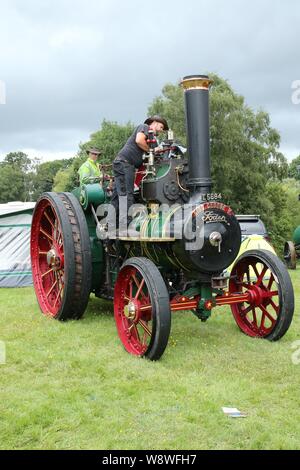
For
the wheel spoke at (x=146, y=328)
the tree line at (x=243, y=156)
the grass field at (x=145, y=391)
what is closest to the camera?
the grass field at (x=145, y=391)

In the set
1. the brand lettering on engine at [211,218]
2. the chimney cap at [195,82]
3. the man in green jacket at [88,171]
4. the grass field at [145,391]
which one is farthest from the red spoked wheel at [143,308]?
the man in green jacket at [88,171]

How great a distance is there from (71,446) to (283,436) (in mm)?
1271

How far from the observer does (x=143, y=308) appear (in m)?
4.59

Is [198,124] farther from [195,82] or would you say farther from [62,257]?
[62,257]

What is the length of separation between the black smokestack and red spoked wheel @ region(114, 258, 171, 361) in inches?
38.2

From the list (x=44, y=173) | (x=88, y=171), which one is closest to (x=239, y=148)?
(x=88, y=171)

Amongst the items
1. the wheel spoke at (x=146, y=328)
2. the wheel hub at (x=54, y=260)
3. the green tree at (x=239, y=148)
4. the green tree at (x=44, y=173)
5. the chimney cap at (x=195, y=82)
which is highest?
the green tree at (x=44, y=173)

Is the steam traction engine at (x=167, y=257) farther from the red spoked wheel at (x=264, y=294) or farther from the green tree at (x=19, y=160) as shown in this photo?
the green tree at (x=19, y=160)

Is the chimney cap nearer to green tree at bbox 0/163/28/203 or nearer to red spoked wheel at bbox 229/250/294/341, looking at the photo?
red spoked wheel at bbox 229/250/294/341

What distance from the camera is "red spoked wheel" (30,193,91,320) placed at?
224 inches

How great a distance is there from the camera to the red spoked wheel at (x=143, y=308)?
14.2ft

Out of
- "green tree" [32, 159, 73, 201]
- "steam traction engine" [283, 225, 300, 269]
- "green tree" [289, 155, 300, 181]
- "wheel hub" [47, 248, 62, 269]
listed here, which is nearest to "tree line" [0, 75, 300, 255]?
"steam traction engine" [283, 225, 300, 269]

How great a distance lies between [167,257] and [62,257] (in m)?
1.47
